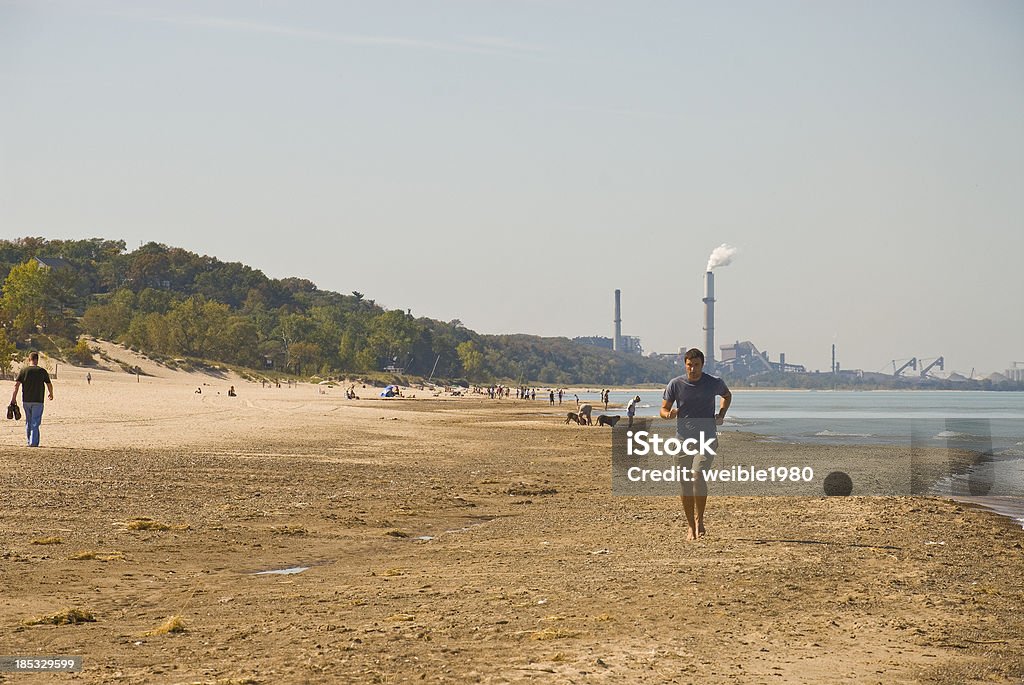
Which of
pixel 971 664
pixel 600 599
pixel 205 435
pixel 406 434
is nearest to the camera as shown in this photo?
pixel 971 664

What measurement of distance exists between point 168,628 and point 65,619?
0.84 meters

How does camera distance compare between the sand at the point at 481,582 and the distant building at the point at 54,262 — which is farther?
the distant building at the point at 54,262

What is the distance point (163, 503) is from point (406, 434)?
2201cm

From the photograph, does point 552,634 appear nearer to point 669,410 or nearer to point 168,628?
point 168,628

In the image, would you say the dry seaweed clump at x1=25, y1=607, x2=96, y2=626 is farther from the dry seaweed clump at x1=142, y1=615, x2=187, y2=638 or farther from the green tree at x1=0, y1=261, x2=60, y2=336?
the green tree at x1=0, y1=261, x2=60, y2=336

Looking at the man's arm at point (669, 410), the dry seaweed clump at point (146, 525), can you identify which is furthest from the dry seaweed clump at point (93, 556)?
the man's arm at point (669, 410)

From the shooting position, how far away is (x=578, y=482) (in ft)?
66.4

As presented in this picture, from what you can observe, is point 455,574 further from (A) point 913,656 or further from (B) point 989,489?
(B) point 989,489

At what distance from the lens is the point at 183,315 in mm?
120562

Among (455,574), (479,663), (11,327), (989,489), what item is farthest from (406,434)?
(11,327)

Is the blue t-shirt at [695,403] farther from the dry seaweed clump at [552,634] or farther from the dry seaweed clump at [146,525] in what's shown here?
the dry seaweed clump at [146,525]

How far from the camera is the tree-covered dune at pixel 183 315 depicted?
10562cm

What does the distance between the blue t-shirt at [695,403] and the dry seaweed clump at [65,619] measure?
19.1ft

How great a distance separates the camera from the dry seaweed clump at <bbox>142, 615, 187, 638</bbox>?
7.06 metres
